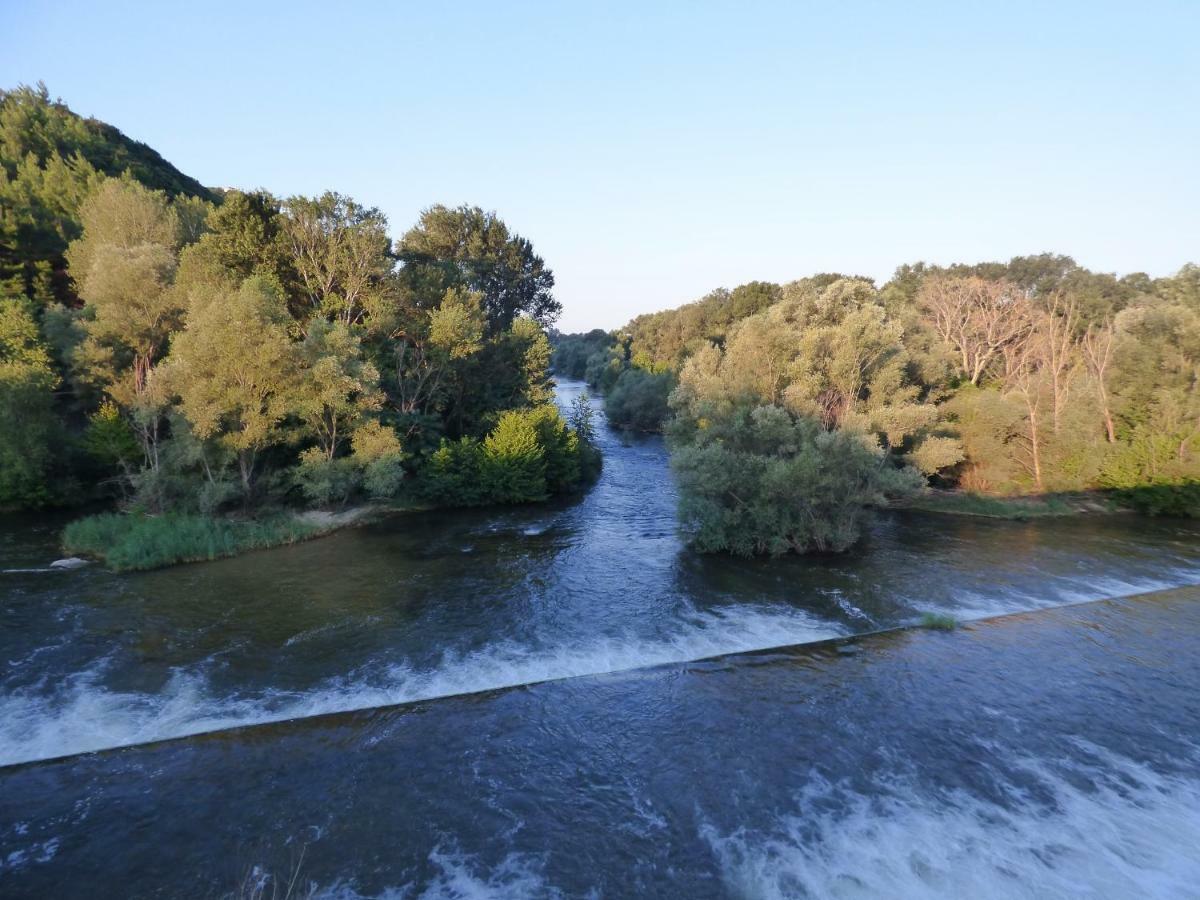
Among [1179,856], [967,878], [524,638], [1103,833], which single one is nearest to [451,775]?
[524,638]

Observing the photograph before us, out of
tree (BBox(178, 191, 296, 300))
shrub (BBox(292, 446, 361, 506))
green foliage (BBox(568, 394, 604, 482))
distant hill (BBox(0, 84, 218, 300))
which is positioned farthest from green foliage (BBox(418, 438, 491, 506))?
distant hill (BBox(0, 84, 218, 300))

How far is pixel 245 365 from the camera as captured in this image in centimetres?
2580

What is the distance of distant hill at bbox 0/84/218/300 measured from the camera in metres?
38.7

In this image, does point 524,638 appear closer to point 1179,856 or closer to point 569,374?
point 1179,856

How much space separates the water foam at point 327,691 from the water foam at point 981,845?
646 centimetres

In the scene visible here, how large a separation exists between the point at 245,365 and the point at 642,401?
147 ft

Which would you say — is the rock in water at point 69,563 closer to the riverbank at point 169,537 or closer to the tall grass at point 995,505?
the riverbank at point 169,537

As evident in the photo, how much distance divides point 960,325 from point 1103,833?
166 feet

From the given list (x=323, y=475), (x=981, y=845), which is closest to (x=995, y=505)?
(x=981, y=845)

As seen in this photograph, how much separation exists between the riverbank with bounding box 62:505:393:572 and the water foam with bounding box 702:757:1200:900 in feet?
75.0

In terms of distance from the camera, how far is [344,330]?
29.2 metres

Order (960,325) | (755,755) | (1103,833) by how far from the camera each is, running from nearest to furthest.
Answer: (1103,833)
(755,755)
(960,325)

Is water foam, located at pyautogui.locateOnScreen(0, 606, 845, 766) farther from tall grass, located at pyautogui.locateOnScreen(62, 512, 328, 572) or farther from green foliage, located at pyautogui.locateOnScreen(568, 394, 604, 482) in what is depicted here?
green foliage, located at pyautogui.locateOnScreen(568, 394, 604, 482)

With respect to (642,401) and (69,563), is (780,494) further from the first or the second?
(642,401)
